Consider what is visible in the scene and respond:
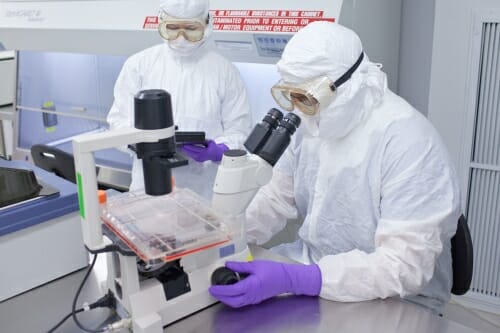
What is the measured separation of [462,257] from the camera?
132 cm

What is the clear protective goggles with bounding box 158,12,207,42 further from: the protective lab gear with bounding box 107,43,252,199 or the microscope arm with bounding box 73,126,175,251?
the microscope arm with bounding box 73,126,175,251

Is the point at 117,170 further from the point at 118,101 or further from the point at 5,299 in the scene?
the point at 5,299

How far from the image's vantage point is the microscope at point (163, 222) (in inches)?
32.9

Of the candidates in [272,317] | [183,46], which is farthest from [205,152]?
[272,317]

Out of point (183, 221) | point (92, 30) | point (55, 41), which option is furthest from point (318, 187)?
point (55, 41)

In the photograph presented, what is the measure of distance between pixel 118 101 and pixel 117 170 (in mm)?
728

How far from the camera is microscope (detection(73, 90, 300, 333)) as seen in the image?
2.75 feet

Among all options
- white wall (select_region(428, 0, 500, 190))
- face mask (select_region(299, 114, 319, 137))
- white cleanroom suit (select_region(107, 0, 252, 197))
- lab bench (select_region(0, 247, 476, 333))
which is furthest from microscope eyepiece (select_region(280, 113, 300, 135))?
white wall (select_region(428, 0, 500, 190))

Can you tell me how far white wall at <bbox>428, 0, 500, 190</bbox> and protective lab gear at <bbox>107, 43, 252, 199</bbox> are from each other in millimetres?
817

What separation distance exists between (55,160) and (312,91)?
166cm

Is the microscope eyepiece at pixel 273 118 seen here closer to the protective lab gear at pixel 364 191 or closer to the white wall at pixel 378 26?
the protective lab gear at pixel 364 191

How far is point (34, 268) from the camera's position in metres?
1.07

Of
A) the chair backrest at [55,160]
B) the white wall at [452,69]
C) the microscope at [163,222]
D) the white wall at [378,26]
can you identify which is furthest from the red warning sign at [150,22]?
the microscope at [163,222]

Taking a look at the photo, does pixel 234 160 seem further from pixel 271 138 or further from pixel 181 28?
pixel 181 28
